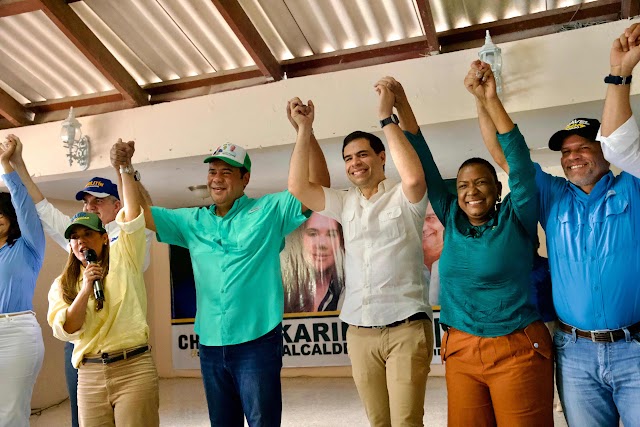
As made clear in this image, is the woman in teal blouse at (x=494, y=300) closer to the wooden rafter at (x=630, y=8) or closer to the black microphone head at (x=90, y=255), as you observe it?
the black microphone head at (x=90, y=255)

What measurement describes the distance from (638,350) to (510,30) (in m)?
2.27

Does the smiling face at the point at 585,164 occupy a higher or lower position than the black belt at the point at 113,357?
higher

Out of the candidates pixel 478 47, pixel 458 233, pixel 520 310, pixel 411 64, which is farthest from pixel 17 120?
pixel 520 310

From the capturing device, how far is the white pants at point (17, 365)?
2.30 metres

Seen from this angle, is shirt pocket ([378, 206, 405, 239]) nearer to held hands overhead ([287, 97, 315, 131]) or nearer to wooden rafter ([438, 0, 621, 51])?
held hands overhead ([287, 97, 315, 131])

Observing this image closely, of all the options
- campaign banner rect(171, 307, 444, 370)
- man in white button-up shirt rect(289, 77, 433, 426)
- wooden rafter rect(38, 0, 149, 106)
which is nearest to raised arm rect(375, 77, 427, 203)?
man in white button-up shirt rect(289, 77, 433, 426)

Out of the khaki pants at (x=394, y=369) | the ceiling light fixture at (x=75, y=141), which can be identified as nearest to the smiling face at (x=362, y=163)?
the khaki pants at (x=394, y=369)

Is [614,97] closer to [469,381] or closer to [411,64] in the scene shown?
[469,381]

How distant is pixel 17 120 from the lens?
420cm

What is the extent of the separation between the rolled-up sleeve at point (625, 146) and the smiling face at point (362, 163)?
78cm

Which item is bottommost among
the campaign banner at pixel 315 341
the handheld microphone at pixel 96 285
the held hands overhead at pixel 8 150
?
the campaign banner at pixel 315 341

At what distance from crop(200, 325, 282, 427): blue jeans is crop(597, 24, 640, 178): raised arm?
53.4 inches

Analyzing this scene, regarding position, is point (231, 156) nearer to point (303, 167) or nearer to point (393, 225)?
point (303, 167)

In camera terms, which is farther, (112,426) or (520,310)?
(112,426)
